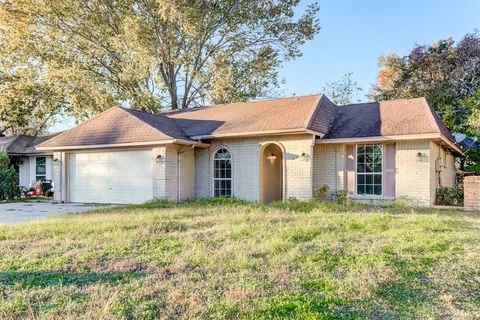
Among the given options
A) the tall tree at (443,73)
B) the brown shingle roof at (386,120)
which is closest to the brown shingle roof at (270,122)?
the brown shingle roof at (386,120)

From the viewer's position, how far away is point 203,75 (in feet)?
80.5

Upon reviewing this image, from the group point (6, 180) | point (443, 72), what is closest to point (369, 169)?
point (443, 72)

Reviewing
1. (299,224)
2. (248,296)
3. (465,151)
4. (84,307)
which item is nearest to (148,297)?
(84,307)

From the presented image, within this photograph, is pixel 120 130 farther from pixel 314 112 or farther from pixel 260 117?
pixel 314 112

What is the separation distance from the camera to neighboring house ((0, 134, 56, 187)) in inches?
913

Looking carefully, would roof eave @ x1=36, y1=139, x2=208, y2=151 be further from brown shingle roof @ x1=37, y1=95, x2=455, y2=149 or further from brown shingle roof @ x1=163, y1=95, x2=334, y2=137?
brown shingle roof @ x1=163, y1=95, x2=334, y2=137

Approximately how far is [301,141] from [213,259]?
9.08 m

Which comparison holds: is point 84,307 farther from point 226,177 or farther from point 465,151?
point 465,151

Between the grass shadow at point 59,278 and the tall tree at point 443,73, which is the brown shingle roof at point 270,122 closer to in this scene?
the tall tree at point 443,73

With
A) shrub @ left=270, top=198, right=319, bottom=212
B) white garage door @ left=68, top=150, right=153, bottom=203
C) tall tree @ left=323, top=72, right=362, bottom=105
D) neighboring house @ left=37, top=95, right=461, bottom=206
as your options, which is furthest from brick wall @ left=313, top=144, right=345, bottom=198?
tall tree @ left=323, top=72, right=362, bottom=105

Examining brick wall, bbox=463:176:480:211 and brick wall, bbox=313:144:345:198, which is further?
brick wall, bbox=313:144:345:198

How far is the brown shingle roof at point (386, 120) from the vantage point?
44.1ft

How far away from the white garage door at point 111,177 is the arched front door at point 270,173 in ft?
14.4

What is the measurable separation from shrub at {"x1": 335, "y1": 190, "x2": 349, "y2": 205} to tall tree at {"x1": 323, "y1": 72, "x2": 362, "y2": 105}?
1875 cm
